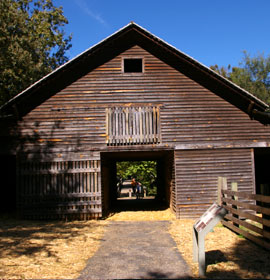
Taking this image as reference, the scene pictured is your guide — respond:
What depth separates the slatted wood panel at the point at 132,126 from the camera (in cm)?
1232

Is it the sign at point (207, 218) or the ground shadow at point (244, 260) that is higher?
the sign at point (207, 218)

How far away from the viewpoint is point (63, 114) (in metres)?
12.5

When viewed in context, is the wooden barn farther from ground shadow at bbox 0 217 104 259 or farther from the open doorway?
the open doorway

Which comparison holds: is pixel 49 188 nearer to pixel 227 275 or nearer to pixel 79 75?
pixel 79 75

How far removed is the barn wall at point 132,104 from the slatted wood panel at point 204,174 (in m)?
0.53

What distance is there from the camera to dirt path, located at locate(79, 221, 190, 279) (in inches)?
224

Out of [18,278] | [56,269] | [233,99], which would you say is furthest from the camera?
[233,99]

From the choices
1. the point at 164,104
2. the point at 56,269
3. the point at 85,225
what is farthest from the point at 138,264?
the point at 164,104

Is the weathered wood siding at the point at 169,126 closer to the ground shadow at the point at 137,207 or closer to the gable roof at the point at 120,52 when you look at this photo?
the gable roof at the point at 120,52

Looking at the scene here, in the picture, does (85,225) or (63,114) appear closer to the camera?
(85,225)

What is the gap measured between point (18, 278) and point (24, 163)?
7338mm

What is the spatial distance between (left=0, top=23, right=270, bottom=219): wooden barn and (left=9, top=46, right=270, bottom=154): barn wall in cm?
4

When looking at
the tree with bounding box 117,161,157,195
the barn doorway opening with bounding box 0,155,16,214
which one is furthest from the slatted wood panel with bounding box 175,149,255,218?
the tree with bounding box 117,161,157,195

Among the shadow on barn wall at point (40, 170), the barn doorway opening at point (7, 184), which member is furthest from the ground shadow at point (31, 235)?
the barn doorway opening at point (7, 184)
